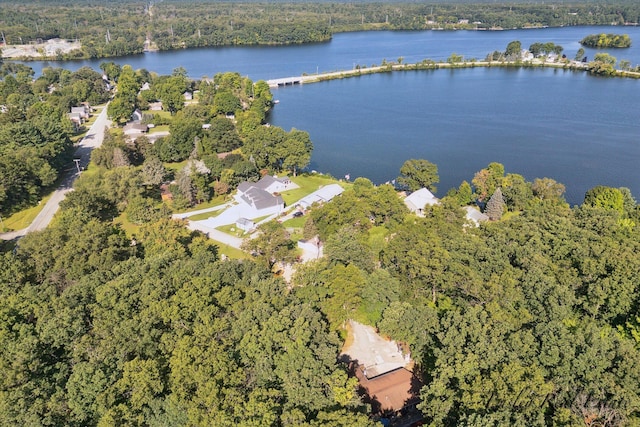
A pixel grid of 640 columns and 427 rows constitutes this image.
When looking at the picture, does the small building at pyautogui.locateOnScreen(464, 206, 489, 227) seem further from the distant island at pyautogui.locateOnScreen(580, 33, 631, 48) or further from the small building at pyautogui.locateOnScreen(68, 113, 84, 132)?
the distant island at pyautogui.locateOnScreen(580, 33, 631, 48)

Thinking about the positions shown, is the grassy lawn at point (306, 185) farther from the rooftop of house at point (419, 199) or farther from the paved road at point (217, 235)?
the paved road at point (217, 235)

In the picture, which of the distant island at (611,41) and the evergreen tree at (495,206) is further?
the distant island at (611,41)

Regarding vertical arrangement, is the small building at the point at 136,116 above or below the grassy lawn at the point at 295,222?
above

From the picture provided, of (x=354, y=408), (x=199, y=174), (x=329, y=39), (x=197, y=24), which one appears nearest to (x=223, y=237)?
(x=199, y=174)

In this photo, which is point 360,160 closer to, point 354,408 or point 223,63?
point 354,408

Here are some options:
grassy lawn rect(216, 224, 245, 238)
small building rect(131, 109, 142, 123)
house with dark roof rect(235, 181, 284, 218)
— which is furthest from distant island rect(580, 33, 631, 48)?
grassy lawn rect(216, 224, 245, 238)

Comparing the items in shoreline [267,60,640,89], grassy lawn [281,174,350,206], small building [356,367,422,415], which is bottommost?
small building [356,367,422,415]

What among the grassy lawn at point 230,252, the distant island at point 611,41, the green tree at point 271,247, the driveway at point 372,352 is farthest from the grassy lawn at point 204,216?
the distant island at point 611,41
